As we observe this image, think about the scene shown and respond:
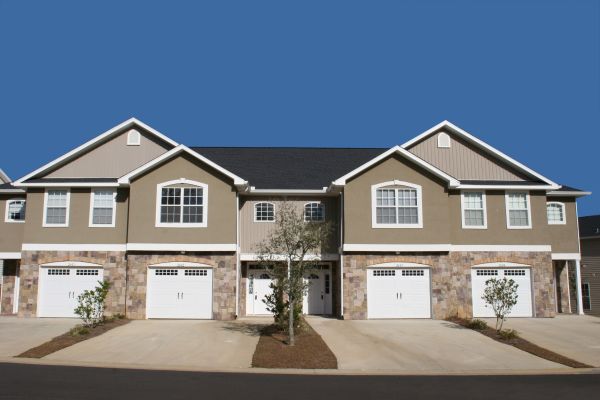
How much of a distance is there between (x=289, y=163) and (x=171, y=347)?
46.1ft

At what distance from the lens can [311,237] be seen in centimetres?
1872

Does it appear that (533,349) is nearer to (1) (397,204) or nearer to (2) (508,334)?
(2) (508,334)

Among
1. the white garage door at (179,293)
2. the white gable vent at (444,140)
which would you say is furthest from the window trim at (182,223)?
the white gable vent at (444,140)

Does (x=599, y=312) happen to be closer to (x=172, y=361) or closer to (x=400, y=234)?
(x=400, y=234)

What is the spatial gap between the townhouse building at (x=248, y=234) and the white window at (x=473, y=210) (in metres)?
0.06

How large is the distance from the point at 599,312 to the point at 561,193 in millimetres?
8736

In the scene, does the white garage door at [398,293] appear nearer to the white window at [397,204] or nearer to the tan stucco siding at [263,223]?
the white window at [397,204]

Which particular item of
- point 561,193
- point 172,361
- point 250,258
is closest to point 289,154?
point 250,258

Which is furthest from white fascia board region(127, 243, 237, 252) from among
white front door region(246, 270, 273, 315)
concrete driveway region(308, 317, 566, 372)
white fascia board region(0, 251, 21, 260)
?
white fascia board region(0, 251, 21, 260)

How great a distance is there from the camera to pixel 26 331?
2030 centimetres

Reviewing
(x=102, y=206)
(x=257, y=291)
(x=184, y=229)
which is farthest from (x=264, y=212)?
(x=102, y=206)

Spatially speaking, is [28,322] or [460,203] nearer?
[28,322]

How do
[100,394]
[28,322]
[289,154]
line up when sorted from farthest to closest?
[289,154], [28,322], [100,394]

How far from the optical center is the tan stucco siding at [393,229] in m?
23.9
